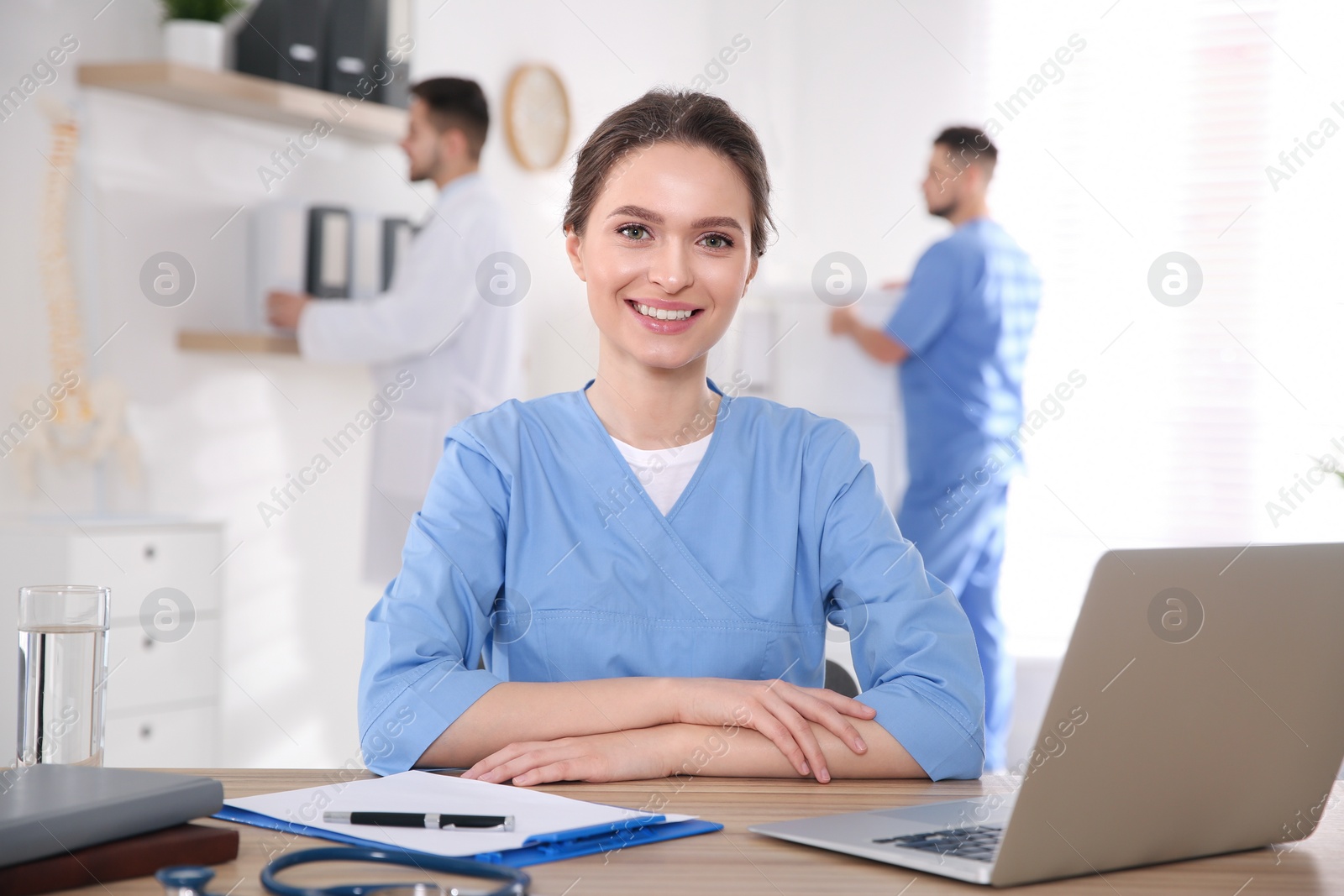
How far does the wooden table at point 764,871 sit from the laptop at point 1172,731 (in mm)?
11

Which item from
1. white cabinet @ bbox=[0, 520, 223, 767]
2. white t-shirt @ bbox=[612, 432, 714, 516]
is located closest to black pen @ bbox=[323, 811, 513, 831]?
white t-shirt @ bbox=[612, 432, 714, 516]

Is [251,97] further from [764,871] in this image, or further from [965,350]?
[764,871]

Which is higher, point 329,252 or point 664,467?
point 329,252

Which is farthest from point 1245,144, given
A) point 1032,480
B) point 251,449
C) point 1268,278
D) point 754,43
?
point 251,449

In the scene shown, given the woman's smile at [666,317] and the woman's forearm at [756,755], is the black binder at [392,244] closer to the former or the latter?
the woman's smile at [666,317]

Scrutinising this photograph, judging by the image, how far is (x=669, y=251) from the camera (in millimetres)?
1365

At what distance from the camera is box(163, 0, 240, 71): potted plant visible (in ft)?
9.46

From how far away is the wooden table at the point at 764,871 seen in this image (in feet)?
2.33

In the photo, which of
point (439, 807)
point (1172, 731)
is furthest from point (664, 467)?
point (1172, 731)

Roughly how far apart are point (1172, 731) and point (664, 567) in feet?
2.09

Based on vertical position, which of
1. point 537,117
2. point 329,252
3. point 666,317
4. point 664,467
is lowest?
point 664,467

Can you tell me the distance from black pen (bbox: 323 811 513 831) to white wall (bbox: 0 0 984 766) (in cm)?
215

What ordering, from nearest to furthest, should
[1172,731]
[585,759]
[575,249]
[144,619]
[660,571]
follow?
[1172,731] < [585,759] < [660,571] < [575,249] < [144,619]

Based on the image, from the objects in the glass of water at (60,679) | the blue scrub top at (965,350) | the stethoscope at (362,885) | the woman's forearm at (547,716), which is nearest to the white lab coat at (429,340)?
the blue scrub top at (965,350)
